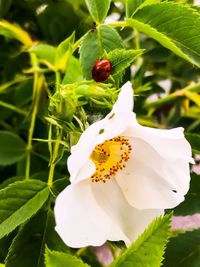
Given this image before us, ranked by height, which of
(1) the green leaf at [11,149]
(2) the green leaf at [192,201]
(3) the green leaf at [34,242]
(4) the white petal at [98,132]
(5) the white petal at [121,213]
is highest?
(4) the white petal at [98,132]

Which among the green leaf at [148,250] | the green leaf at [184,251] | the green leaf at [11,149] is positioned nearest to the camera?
the green leaf at [148,250]

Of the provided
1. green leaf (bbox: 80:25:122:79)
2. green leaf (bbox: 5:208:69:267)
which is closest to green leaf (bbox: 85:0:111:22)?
green leaf (bbox: 80:25:122:79)

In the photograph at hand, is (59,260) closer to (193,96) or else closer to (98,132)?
(98,132)

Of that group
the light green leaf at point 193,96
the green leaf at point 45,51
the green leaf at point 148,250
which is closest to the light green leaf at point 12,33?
the green leaf at point 45,51

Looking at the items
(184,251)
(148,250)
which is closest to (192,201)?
(184,251)

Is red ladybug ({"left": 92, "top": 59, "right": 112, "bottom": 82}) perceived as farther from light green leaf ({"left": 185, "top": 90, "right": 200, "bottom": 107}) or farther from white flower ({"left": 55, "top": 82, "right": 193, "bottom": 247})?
light green leaf ({"left": 185, "top": 90, "right": 200, "bottom": 107})

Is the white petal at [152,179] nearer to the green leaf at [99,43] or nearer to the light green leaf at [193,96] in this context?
the green leaf at [99,43]

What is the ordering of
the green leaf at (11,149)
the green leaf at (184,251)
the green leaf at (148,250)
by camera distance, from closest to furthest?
the green leaf at (148,250) < the green leaf at (184,251) < the green leaf at (11,149)

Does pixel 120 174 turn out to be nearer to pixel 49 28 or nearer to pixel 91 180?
pixel 91 180

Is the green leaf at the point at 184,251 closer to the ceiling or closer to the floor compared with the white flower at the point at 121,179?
closer to the floor
